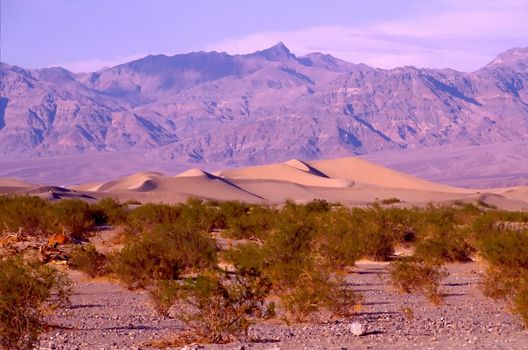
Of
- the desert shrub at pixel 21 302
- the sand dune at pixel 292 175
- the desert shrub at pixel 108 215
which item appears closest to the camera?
the desert shrub at pixel 21 302

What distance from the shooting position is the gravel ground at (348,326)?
40.6 ft

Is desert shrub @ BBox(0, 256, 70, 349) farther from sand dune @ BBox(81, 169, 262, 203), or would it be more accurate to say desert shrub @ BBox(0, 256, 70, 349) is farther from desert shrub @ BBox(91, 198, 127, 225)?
sand dune @ BBox(81, 169, 262, 203)

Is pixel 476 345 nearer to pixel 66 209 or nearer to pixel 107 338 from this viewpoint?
pixel 107 338

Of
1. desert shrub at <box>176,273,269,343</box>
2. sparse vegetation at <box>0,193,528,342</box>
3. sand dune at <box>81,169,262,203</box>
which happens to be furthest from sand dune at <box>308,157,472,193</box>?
desert shrub at <box>176,273,269,343</box>

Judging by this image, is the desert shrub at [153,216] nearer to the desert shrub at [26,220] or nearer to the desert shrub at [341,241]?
the desert shrub at [26,220]

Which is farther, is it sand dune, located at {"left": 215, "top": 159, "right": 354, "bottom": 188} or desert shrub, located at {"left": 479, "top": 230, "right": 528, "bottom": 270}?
sand dune, located at {"left": 215, "top": 159, "right": 354, "bottom": 188}

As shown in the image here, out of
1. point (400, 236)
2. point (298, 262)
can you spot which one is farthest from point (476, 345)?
point (400, 236)

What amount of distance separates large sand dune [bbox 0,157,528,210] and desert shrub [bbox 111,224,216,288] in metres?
39.0

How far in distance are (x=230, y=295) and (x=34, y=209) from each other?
62.4ft

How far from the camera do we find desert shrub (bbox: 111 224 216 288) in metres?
18.8

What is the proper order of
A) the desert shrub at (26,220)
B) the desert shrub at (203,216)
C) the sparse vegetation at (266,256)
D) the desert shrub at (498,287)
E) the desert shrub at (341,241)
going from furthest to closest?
the desert shrub at (203,216) → the desert shrub at (26,220) → the desert shrub at (341,241) → the desert shrub at (498,287) → the sparse vegetation at (266,256)

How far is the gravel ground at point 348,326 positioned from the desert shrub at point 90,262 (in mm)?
1242

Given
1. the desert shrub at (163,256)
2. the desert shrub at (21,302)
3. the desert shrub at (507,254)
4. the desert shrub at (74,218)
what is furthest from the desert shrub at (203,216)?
the desert shrub at (21,302)

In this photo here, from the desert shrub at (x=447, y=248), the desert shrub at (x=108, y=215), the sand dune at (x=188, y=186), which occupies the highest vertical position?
the desert shrub at (x=447, y=248)
